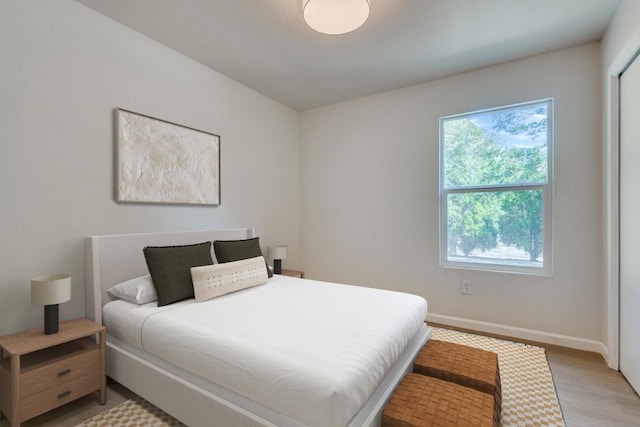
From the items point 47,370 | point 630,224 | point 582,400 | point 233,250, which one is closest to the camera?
point 47,370

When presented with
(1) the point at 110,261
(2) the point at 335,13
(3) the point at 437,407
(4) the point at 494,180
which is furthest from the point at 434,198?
(1) the point at 110,261

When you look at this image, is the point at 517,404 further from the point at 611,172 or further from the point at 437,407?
the point at 611,172

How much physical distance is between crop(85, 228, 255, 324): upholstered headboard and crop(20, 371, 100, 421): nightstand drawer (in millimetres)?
420

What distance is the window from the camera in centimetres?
277

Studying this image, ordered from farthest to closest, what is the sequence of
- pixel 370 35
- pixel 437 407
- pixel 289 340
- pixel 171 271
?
pixel 370 35 < pixel 171 271 < pixel 289 340 < pixel 437 407

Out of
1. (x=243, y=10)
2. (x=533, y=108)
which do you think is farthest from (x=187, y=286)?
(x=533, y=108)

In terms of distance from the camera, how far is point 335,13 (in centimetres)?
180

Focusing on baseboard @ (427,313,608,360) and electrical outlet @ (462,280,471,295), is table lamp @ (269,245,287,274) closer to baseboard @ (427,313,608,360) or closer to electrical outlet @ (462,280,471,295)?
baseboard @ (427,313,608,360)

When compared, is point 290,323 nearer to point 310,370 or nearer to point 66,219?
point 310,370

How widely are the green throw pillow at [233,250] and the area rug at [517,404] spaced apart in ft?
3.82

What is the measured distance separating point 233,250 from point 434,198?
7.17 feet

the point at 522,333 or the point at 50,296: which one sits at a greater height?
the point at 50,296

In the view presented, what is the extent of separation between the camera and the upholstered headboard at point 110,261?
6.82ft

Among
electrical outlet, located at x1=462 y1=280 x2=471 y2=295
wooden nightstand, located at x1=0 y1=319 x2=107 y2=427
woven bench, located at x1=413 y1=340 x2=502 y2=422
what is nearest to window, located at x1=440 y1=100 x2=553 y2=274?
electrical outlet, located at x1=462 y1=280 x2=471 y2=295
